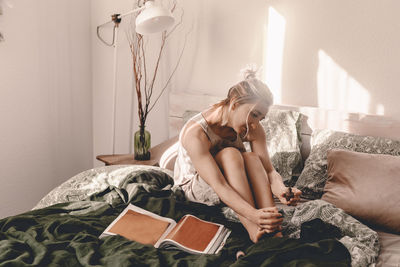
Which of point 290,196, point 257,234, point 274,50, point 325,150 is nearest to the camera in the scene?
point 257,234

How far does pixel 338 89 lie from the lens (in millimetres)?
2412

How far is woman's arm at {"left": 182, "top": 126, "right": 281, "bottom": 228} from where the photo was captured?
5.07 ft

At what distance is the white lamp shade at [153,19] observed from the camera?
7.49ft

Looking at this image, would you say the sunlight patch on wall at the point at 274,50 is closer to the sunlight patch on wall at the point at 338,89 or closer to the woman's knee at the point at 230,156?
the sunlight patch on wall at the point at 338,89

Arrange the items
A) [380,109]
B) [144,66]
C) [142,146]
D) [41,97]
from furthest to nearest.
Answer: [144,66], [41,97], [142,146], [380,109]

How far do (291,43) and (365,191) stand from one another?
1.05 metres

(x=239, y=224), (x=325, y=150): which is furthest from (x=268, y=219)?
(x=325, y=150)

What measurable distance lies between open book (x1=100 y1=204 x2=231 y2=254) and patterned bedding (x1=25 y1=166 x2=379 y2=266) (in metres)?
0.20

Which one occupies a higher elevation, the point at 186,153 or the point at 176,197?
the point at 186,153

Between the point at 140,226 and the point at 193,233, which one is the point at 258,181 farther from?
the point at 140,226

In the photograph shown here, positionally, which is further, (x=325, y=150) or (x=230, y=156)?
(x=325, y=150)

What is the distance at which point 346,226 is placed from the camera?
1679mm

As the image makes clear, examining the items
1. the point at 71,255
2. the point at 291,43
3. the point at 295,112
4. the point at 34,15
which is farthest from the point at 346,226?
the point at 34,15

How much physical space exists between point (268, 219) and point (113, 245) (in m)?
0.58
